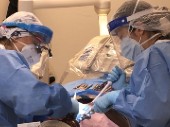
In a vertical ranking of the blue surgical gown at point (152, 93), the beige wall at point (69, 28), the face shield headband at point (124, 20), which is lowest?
the beige wall at point (69, 28)

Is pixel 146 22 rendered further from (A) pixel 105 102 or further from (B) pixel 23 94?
(B) pixel 23 94

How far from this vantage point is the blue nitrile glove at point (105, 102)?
63.4 inches

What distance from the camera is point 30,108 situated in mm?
1367

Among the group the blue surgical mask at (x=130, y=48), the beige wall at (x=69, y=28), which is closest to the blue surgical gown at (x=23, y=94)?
the blue surgical mask at (x=130, y=48)

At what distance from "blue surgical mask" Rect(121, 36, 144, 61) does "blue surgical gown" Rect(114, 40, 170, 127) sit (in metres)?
0.27

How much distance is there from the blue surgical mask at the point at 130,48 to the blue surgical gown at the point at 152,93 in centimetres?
27

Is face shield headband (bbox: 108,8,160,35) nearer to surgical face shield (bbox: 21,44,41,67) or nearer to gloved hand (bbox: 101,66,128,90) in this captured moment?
gloved hand (bbox: 101,66,128,90)

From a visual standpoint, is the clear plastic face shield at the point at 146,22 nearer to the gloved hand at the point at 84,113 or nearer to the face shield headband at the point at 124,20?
the face shield headband at the point at 124,20

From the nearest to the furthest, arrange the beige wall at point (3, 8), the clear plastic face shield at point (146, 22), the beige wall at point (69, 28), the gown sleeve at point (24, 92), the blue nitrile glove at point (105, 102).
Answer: the gown sleeve at point (24, 92) < the blue nitrile glove at point (105, 102) < the clear plastic face shield at point (146, 22) < the beige wall at point (3, 8) < the beige wall at point (69, 28)

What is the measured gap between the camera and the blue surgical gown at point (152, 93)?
1370 mm

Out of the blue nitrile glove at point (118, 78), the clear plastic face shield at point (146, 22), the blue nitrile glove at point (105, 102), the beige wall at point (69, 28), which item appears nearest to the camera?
the blue nitrile glove at point (105, 102)

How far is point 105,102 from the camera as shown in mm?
1636

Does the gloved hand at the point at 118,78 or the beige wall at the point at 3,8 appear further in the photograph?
the beige wall at the point at 3,8

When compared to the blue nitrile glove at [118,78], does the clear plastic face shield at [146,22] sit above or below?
above
